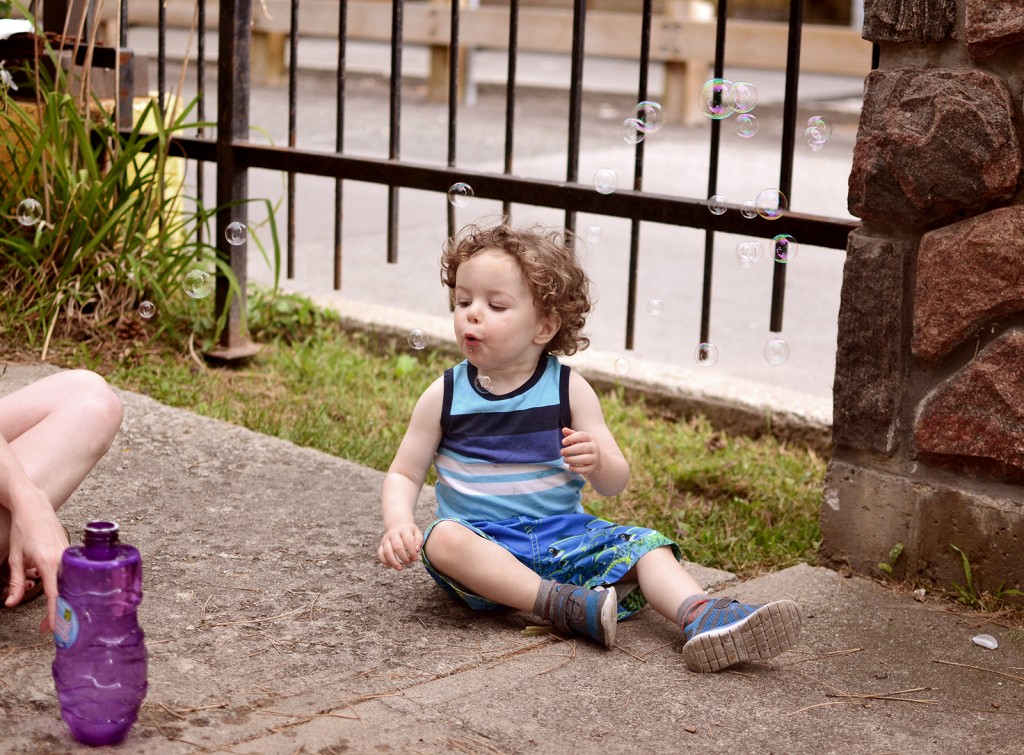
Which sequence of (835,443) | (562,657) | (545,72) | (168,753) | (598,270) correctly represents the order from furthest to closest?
(545,72) → (598,270) → (835,443) → (562,657) → (168,753)

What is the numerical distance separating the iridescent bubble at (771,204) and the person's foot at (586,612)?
1.06 m

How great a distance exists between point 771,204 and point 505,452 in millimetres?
929

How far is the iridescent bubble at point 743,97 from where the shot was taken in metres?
3.15

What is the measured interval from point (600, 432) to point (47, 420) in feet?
3.26

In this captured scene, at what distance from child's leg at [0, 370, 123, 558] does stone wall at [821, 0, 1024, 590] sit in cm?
144

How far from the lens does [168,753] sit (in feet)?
6.28

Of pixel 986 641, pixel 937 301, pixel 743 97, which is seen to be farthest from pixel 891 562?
pixel 743 97

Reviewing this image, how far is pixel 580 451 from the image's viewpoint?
2398 mm

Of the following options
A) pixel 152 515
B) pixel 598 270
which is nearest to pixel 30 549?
pixel 152 515

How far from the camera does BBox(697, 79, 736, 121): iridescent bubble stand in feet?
10.3

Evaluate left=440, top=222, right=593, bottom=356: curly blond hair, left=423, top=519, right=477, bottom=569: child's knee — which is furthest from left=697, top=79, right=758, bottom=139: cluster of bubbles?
left=423, top=519, right=477, bottom=569: child's knee

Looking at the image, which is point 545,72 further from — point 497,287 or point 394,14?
point 497,287

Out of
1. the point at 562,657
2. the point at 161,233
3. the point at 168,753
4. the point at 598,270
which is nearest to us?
the point at 168,753

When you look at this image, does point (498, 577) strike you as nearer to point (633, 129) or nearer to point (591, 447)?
point (591, 447)
